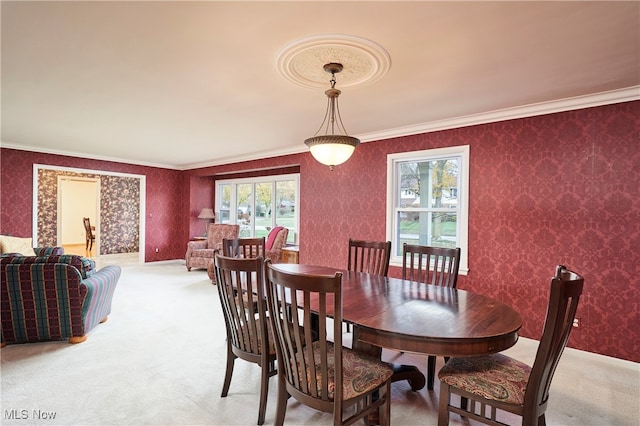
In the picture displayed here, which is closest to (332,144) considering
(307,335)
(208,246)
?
(307,335)

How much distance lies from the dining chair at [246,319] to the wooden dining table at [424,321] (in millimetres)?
510

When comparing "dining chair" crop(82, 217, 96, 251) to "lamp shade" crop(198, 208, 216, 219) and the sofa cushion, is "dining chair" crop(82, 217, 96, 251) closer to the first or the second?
"lamp shade" crop(198, 208, 216, 219)

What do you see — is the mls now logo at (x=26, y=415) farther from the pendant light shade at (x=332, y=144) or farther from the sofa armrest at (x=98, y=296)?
the pendant light shade at (x=332, y=144)

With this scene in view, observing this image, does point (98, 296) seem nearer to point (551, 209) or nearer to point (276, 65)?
point (276, 65)

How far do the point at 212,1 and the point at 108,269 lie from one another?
317cm

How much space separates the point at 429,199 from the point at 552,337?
9.31 feet

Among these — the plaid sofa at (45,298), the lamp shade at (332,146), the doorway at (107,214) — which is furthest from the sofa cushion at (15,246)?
the lamp shade at (332,146)

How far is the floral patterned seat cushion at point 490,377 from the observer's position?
155 centimetres

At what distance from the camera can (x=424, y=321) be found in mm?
1691

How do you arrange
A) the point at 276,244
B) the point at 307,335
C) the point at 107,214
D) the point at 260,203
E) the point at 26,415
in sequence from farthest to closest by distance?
the point at 107,214 < the point at 260,203 < the point at 276,244 < the point at 26,415 < the point at 307,335

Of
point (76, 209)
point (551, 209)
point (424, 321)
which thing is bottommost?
point (424, 321)

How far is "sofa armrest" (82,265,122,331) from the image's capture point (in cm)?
310

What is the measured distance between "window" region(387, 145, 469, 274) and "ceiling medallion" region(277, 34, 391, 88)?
177 centimetres

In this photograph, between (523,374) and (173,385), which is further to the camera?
(173,385)
